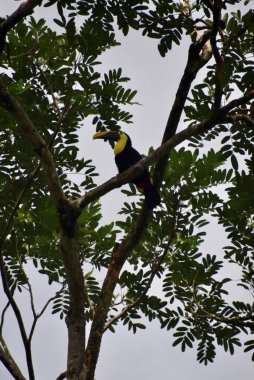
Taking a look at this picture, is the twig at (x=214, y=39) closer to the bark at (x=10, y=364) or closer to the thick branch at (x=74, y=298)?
the thick branch at (x=74, y=298)

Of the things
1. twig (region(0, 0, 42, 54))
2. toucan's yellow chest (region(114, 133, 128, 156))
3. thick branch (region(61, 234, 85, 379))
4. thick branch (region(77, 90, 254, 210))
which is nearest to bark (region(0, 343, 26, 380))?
thick branch (region(61, 234, 85, 379))

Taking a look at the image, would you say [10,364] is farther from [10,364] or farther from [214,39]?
[214,39]

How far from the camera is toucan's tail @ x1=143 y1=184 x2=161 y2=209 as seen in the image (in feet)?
17.8

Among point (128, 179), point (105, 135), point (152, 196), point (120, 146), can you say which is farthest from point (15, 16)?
point (120, 146)

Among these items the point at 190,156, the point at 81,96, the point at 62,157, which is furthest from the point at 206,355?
the point at 81,96

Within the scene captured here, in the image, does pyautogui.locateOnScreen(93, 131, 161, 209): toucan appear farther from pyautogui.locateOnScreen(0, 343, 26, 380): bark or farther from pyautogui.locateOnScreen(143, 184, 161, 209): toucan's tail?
pyautogui.locateOnScreen(0, 343, 26, 380): bark

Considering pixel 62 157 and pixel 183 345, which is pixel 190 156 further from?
pixel 183 345

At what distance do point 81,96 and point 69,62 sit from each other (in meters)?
0.38

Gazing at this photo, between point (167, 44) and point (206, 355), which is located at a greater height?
point (167, 44)

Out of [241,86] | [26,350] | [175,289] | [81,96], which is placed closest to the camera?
[26,350]

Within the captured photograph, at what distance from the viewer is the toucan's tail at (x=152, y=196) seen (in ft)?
17.8

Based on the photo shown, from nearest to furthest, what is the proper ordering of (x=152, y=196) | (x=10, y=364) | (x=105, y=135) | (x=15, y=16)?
(x=15, y=16), (x=10, y=364), (x=152, y=196), (x=105, y=135)

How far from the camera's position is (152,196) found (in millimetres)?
5574

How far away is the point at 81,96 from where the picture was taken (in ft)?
17.9
